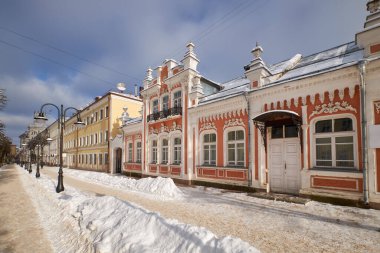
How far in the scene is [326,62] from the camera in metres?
10.3

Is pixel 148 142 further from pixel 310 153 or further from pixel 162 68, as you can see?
pixel 310 153

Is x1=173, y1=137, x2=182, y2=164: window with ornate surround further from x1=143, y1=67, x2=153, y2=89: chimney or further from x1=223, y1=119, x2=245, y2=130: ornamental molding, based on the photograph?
x1=143, y1=67, x2=153, y2=89: chimney

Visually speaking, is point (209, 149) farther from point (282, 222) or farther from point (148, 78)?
point (148, 78)

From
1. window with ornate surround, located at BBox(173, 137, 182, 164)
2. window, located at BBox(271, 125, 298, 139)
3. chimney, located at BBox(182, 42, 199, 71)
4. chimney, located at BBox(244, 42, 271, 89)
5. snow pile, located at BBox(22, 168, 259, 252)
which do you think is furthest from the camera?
window with ornate surround, located at BBox(173, 137, 182, 164)

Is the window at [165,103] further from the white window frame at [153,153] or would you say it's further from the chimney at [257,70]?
the chimney at [257,70]

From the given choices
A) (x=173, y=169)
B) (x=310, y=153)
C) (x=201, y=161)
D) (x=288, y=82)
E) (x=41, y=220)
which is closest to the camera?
(x=41, y=220)

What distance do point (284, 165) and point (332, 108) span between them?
3316 mm

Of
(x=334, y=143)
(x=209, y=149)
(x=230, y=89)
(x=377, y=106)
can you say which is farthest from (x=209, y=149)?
(x=377, y=106)

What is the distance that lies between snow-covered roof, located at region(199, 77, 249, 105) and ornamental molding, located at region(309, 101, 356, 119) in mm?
4536

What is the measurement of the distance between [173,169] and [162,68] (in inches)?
342

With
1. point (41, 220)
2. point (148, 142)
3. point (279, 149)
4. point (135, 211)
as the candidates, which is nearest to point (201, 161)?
point (279, 149)

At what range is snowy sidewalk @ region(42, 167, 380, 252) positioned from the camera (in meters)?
4.97

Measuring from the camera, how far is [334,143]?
8.70 metres

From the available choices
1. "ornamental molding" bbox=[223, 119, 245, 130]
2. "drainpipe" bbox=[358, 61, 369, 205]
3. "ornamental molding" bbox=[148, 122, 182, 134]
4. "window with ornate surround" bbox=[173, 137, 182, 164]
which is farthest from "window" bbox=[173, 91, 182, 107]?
"drainpipe" bbox=[358, 61, 369, 205]
